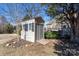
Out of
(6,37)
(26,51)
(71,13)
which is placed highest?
(71,13)

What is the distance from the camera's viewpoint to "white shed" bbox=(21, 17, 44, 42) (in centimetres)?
346

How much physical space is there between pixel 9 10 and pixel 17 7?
4.0 inches

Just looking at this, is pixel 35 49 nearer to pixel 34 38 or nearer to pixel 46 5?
pixel 34 38

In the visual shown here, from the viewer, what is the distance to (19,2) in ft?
11.3

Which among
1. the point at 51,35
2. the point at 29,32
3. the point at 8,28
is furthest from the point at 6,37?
the point at 51,35

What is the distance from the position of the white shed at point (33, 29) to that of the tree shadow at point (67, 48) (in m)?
0.24

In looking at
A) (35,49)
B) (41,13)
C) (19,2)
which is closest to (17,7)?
(19,2)

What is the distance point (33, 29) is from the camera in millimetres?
3488

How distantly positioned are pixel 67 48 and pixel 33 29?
0.47 metres

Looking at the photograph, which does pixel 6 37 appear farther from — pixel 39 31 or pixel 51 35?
pixel 51 35

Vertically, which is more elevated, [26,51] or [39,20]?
[39,20]

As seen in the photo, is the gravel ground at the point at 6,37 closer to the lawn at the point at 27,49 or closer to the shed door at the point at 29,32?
the lawn at the point at 27,49

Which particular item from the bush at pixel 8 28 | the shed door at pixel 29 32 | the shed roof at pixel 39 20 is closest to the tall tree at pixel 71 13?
the shed roof at pixel 39 20

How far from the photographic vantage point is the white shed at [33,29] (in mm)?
3461
